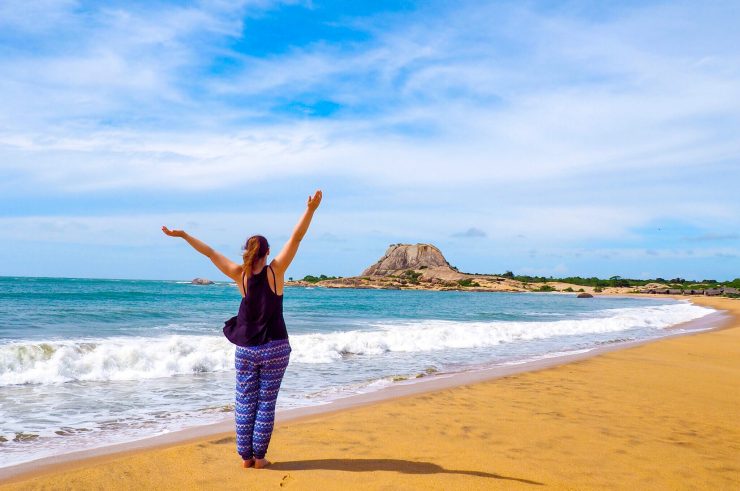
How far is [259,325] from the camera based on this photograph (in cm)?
472

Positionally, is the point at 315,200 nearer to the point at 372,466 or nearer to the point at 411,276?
the point at 372,466

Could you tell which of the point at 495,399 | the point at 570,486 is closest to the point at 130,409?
the point at 495,399

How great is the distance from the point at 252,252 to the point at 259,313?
0.52 metres

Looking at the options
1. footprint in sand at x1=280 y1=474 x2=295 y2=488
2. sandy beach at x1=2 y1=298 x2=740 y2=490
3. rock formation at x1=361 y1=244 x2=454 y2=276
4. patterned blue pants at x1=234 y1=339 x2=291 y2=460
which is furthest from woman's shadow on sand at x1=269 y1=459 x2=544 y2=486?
rock formation at x1=361 y1=244 x2=454 y2=276

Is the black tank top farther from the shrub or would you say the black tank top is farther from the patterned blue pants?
the shrub

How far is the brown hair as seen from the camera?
4738 millimetres

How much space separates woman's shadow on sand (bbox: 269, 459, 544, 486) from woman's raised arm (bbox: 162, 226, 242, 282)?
180 centimetres

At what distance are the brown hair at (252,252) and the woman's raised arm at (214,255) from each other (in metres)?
0.13

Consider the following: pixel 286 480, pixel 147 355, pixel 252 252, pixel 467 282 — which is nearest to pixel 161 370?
pixel 147 355

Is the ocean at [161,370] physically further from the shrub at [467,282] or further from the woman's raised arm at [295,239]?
the shrub at [467,282]

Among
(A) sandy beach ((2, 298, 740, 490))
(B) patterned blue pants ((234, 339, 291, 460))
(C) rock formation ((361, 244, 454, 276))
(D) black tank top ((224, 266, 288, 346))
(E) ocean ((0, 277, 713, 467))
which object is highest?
(C) rock formation ((361, 244, 454, 276))

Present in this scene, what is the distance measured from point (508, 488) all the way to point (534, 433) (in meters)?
1.96

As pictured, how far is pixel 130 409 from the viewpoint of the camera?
781cm

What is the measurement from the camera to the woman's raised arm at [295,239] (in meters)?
4.78
